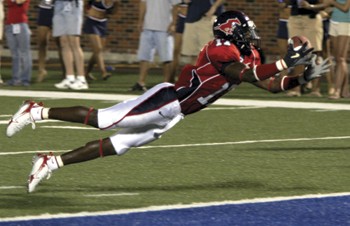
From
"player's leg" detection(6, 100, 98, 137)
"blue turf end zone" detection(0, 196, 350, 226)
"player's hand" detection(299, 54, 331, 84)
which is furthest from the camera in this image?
"player's leg" detection(6, 100, 98, 137)

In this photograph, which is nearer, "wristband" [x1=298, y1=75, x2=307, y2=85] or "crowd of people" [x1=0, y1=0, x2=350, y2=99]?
"wristband" [x1=298, y1=75, x2=307, y2=85]

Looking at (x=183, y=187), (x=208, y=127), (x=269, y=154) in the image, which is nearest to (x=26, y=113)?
(x=183, y=187)

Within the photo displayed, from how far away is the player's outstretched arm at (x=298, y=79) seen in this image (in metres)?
9.52

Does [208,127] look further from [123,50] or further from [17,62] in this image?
[123,50]

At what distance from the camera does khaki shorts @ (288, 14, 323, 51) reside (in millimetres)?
18328

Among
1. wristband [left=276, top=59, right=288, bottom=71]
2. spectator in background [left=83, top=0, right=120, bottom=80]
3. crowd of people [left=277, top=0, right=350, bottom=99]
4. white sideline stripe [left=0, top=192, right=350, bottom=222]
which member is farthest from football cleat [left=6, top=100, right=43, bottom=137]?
spectator in background [left=83, top=0, right=120, bottom=80]

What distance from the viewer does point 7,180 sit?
1039 centimetres

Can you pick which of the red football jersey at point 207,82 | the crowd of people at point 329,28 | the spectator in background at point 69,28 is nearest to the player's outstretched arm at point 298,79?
the red football jersey at point 207,82

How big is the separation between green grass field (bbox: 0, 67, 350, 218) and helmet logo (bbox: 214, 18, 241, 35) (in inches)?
47.9

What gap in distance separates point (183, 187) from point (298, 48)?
4.84 feet

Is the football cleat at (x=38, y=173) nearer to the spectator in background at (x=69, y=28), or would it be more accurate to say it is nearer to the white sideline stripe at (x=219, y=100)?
the white sideline stripe at (x=219, y=100)

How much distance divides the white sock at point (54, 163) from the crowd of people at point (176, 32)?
894 cm

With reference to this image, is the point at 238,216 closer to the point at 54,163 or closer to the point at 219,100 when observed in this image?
the point at 54,163

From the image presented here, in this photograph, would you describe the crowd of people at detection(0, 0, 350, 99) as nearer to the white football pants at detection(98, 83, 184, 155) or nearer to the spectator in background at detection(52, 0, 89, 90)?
the spectator in background at detection(52, 0, 89, 90)
